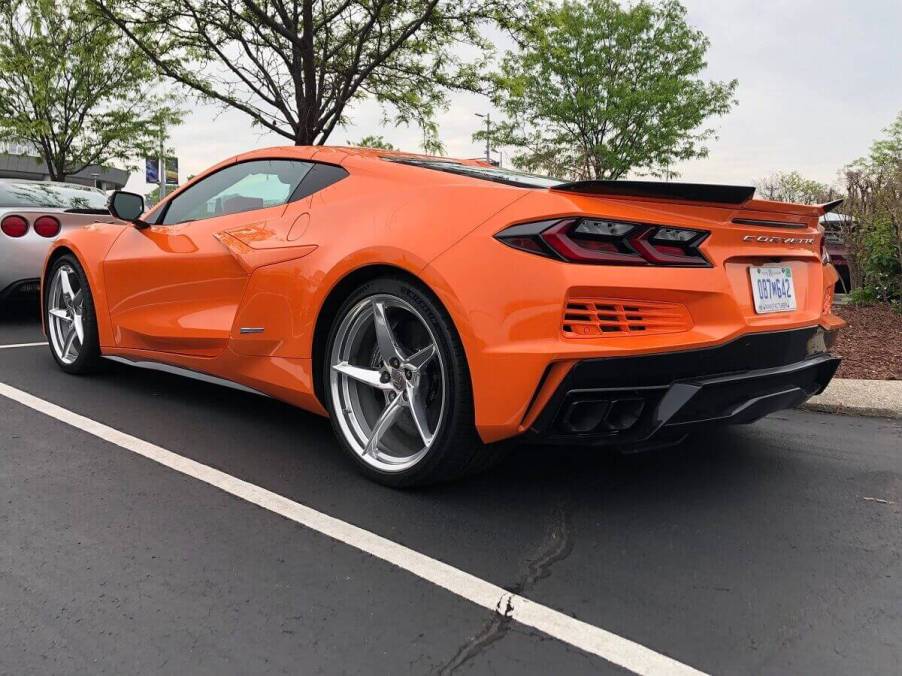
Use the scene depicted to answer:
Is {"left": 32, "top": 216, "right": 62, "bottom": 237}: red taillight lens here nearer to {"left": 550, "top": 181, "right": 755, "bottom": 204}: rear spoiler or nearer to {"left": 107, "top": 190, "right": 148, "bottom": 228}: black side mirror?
{"left": 107, "top": 190, "right": 148, "bottom": 228}: black side mirror

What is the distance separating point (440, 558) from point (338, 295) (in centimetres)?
117

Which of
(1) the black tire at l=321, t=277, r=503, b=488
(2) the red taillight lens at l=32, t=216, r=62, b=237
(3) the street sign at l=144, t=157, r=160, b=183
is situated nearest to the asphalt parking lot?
(1) the black tire at l=321, t=277, r=503, b=488

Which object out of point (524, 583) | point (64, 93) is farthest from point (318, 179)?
point (64, 93)

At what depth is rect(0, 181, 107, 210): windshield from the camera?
6871 millimetres

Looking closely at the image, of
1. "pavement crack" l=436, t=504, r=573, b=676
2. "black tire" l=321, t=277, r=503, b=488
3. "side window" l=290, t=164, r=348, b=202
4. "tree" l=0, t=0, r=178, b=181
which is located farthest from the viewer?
"tree" l=0, t=0, r=178, b=181

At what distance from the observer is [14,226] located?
654cm

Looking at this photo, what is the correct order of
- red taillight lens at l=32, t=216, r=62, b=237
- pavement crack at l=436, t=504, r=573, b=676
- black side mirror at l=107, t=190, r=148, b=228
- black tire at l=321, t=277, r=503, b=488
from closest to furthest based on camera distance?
pavement crack at l=436, t=504, r=573, b=676 < black tire at l=321, t=277, r=503, b=488 < black side mirror at l=107, t=190, r=148, b=228 < red taillight lens at l=32, t=216, r=62, b=237

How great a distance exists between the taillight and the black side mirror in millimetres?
2724

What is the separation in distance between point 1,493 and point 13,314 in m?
5.94

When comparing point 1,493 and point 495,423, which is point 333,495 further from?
point 1,493

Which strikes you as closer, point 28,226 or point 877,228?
point 28,226

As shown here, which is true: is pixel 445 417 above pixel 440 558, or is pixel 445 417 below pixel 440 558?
above

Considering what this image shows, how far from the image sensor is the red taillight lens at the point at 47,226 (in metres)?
6.68

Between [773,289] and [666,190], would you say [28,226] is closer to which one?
[666,190]
